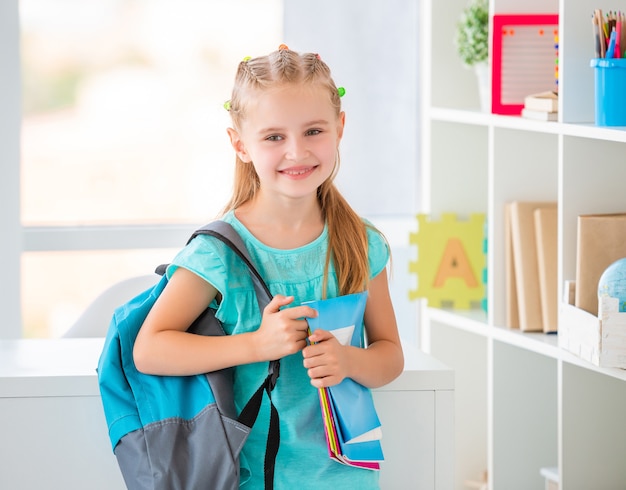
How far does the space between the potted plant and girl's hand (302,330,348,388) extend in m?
1.22

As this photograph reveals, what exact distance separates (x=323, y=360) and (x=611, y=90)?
80cm

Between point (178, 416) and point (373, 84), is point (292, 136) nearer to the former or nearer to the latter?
point (178, 416)

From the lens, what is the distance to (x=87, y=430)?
145 centimetres

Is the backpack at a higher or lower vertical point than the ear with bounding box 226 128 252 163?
lower

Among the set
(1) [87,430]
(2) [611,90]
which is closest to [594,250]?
(2) [611,90]

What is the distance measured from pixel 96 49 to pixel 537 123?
1.40m

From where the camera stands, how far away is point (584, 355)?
5.79ft

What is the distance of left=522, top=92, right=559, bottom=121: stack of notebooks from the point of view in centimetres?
197

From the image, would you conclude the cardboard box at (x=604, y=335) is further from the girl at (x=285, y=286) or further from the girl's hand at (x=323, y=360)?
the girl's hand at (x=323, y=360)

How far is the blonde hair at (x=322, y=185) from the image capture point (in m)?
1.38

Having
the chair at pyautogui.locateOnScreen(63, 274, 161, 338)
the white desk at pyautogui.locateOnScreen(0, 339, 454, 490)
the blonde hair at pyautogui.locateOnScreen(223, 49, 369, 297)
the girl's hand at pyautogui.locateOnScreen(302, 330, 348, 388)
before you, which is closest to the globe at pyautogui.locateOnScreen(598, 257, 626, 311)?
the white desk at pyautogui.locateOnScreen(0, 339, 454, 490)

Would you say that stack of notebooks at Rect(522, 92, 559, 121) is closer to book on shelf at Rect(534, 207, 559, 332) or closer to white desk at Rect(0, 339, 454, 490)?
book on shelf at Rect(534, 207, 559, 332)

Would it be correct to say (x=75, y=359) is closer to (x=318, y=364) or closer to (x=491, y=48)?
(x=318, y=364)

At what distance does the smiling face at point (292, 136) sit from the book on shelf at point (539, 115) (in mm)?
742
